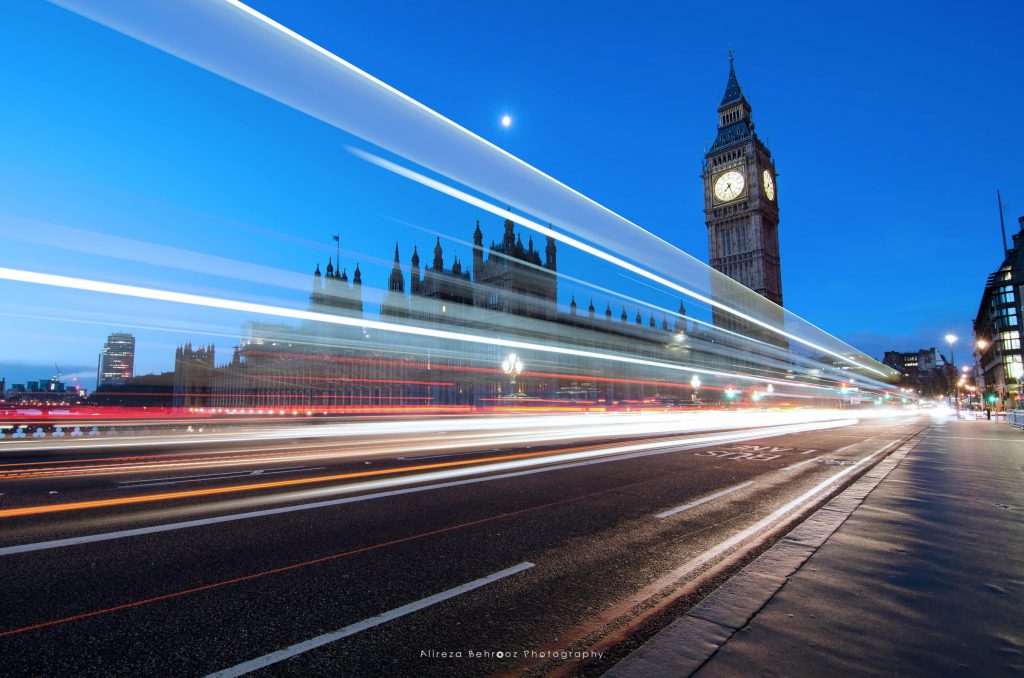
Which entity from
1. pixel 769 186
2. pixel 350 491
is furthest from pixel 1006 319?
pixel 350 491

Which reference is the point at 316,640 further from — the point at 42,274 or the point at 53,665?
the point at 42,274

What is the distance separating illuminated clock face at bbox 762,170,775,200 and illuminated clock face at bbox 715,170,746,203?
489cm

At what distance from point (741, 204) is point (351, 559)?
10813 cm

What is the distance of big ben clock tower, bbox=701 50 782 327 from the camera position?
96.2 metres

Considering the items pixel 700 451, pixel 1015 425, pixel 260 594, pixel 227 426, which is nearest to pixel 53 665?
pixel 260 594

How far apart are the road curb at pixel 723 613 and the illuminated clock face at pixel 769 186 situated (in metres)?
109

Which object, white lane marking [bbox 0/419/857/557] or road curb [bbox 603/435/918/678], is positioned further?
white lane marking [bbox 0/419/857/557]

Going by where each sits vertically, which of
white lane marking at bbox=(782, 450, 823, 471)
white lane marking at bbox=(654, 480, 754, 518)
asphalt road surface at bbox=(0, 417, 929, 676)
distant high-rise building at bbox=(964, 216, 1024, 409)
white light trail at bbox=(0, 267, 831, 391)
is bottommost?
white lane marking at bbox=(782, 450, 823, 471)

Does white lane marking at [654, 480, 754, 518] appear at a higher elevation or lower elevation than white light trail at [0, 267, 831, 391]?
lower

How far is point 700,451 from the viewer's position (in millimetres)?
14969

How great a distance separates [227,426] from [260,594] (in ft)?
79.0

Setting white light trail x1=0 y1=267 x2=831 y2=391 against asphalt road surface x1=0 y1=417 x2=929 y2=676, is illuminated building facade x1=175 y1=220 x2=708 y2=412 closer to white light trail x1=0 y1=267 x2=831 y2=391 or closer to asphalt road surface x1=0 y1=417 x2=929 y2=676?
white light trail x1=0 y1=267 x2=831 y2=391

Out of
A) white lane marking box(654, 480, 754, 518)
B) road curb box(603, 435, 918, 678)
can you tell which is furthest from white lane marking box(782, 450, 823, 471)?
road curb box(603, 435, 918, 678)

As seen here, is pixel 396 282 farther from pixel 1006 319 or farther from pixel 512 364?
pixel 1006 319
